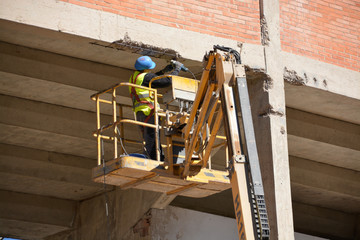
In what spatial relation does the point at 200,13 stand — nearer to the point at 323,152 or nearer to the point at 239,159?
the point at 239,159

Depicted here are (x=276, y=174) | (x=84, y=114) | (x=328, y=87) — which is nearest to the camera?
(x=276, y=174)

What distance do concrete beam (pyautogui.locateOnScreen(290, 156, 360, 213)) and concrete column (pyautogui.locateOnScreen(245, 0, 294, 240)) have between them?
13.4ft

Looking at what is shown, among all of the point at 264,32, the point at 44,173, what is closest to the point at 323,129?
the point at 264,32

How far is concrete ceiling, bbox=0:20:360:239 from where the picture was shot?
13.3 metres

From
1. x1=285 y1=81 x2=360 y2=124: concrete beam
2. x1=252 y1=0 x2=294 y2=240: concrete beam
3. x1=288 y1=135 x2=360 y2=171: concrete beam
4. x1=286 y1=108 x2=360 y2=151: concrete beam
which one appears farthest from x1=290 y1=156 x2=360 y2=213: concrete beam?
x1=252 y1=0 x2=294 y2=240: concrete beam

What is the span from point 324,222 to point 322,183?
210 centimetres

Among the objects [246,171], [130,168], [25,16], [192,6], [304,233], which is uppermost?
[192,6]

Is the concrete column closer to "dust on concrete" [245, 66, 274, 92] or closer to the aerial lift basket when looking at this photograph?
"dust on concrete" [245, 66, 274, 92]

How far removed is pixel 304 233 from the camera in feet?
63.3

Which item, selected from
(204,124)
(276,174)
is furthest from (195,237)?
(204,124)

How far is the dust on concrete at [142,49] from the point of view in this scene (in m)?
12.5

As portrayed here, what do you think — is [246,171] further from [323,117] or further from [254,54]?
[323,117]

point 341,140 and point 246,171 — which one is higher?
point 341,140

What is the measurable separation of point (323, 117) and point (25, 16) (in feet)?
24.1
